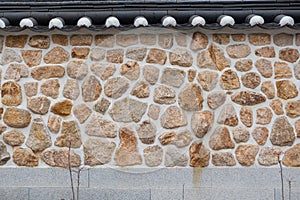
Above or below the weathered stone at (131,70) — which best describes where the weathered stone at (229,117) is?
below

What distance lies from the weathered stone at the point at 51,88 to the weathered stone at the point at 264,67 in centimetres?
263

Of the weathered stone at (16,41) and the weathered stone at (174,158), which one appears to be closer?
the weathered stone at (174,158)

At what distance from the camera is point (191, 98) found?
5.71 metres

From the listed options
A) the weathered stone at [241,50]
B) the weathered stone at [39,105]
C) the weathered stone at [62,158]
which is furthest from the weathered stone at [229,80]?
the weathered stone at [39,105]

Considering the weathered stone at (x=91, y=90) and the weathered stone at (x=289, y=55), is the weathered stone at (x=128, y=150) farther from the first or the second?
the weathered stone at (x=289, y=55)

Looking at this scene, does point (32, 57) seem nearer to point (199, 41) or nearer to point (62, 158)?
point (62, 158)

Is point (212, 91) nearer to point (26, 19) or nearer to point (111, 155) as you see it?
point (111, 155)

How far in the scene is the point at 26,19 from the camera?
5.35 meters

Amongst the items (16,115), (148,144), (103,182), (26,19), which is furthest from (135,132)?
(26,19)

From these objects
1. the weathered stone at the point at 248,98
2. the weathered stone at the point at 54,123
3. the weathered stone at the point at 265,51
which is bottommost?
the weathered stone at the point at 54,123

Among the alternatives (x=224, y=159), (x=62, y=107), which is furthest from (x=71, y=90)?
(x=224, y=159)

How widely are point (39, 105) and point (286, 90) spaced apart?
10.5 ft

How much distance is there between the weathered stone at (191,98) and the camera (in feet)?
18.7

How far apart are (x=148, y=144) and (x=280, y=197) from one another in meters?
1.83
